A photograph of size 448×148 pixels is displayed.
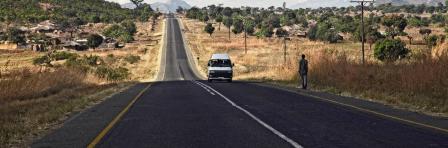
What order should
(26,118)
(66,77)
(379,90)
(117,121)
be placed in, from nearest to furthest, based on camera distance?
(117,121)
(26,118)
(379,90)
(66,77)

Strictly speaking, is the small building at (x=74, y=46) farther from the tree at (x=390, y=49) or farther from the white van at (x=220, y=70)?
the white van at (x=220, y=70)

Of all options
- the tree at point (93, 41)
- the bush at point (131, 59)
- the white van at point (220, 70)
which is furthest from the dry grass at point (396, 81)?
the tree at point (93, 41)

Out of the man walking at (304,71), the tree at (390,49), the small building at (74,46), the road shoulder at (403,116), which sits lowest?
the road shoulder at (403,116)

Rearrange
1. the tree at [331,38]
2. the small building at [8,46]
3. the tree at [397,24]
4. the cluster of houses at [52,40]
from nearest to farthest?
1. the small building at [8,46]
2. the tree at [331,38]
3. the cluster of houses at [52,40]
4. the tree at [397,24]

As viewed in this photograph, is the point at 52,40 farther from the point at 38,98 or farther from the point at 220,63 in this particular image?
the point at 38,98

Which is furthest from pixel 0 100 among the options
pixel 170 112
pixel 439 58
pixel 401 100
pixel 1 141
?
pixel 439 58

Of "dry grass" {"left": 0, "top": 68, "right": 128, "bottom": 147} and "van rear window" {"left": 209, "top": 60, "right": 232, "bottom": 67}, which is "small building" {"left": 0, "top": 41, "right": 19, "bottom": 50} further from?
"van rear window" {"left": 209, "top": 60, "right": 232, "bottom": 67}

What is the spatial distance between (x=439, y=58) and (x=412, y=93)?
1778mm

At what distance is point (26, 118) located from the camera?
44.0 feet

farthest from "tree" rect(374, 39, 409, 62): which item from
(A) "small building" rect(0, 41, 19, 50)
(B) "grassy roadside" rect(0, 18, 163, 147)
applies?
(A) "small building" rect(0, 41, 19, 50)

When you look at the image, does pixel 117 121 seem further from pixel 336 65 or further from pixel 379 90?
pixel 336 65

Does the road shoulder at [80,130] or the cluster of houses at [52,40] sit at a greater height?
the cluster of houses at [52,40]

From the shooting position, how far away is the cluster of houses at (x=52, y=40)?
108m

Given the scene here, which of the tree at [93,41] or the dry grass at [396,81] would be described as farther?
the tree at [93,41]
